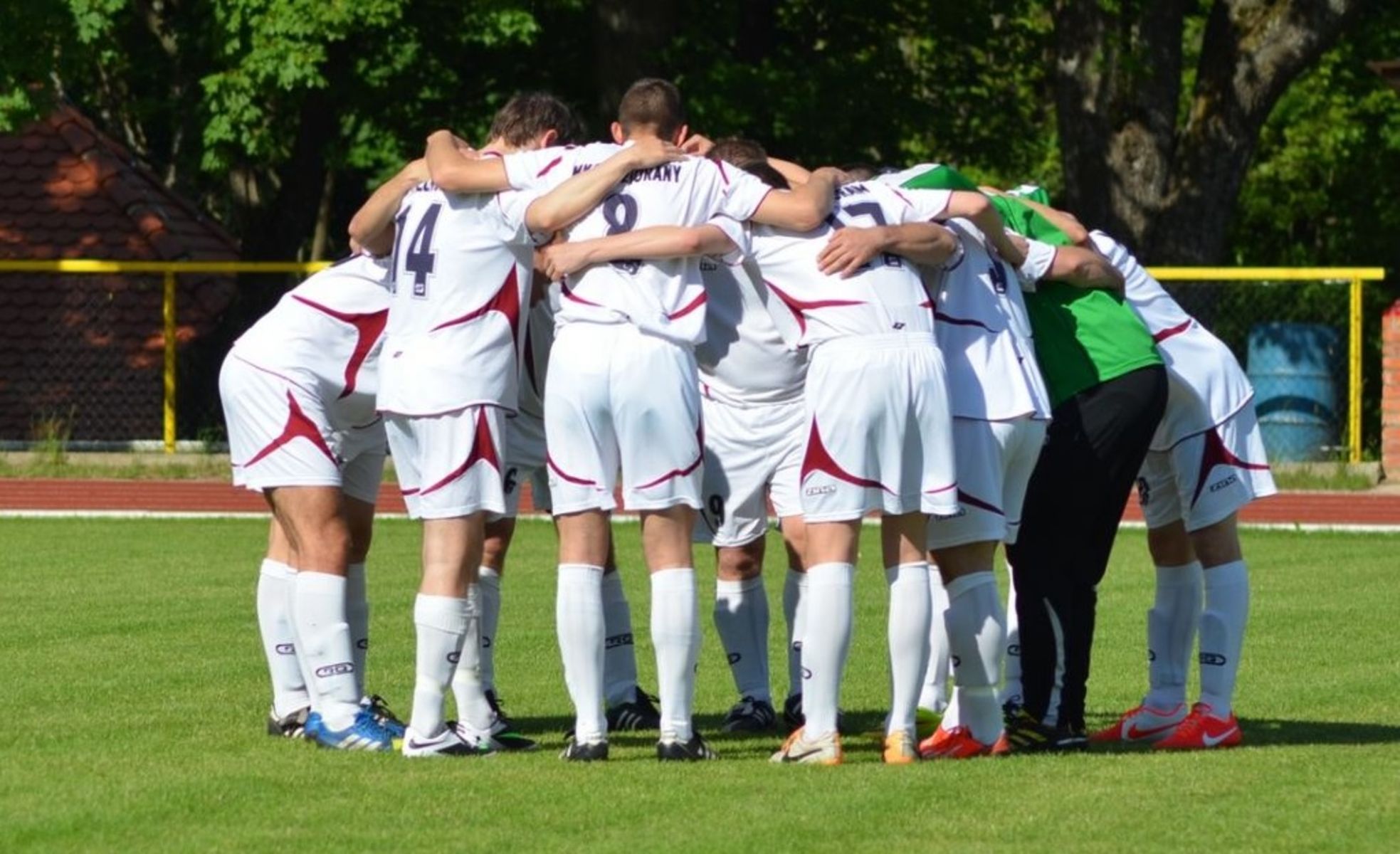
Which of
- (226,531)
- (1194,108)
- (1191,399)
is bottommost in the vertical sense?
(226,531)

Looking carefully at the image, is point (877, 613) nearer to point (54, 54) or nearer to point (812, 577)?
point (812, 577)

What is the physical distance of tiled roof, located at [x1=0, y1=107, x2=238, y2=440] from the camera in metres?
24.2

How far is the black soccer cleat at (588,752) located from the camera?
7.48 metres

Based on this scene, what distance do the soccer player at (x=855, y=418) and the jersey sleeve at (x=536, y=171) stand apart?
0.84 ft

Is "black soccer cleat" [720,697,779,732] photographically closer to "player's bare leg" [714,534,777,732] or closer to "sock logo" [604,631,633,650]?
"player's bare leg" [714,534,777,732]

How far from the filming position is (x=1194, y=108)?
24.7 meters

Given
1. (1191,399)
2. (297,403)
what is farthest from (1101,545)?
(297,403)

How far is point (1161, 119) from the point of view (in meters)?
24.6

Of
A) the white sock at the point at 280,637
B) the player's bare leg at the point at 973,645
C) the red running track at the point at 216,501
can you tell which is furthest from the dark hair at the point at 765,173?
the red running track at the point at 216,501

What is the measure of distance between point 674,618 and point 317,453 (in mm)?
1489

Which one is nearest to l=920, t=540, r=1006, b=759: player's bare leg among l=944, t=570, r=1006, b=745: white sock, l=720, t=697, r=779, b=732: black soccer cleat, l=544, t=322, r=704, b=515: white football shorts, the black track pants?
l=944, t=570, r=1006, b=745: white sock

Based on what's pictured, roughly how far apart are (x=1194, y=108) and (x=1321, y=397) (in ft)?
13.0

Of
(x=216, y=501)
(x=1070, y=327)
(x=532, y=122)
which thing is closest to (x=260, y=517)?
(x=216, y=501)

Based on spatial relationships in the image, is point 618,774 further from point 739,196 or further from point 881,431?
point 739,196
